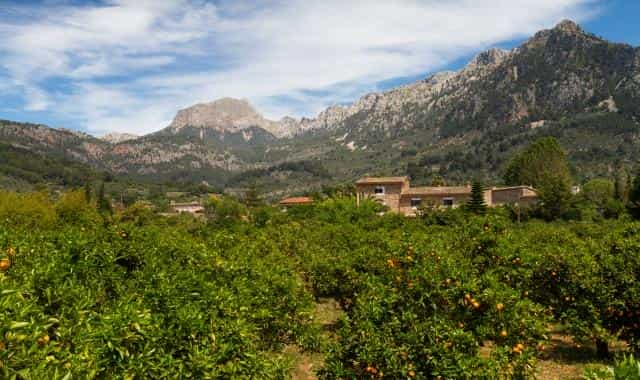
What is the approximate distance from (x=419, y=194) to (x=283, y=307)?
67.5 metres

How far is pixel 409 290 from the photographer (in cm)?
866

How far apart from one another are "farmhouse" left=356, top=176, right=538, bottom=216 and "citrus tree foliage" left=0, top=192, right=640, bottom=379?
5865 cm

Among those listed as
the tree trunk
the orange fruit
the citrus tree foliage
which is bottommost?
the tree trunk

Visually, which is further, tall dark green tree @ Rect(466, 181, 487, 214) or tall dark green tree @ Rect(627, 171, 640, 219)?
tall dark green tree @ Rect(466, 181, 487, 214)

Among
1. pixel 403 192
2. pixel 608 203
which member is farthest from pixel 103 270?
pixel 403 192

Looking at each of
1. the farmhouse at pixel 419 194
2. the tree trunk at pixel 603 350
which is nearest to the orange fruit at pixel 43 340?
the tree trunk at pixel 603 350

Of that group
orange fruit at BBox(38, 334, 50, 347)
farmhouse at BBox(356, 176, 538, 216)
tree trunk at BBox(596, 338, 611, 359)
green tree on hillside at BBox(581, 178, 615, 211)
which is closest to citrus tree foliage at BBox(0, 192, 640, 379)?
orange fruit at BBox(38, 334, 50, 347)

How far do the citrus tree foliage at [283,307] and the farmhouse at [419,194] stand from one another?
192ft

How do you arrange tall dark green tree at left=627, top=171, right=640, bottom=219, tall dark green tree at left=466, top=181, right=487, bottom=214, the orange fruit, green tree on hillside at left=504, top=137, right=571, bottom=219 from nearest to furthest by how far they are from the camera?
1. the orange fruit
2. tall dark green tree at left=627, top=171, right=640, bottom=219
3. tall dark green tree at left=466, top=181, right=487, bottom=214
4. green tree on hillside at left=504, top=137, right=571, bottom=219

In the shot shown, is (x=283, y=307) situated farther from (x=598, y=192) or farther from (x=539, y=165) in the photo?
(x=539, y=165)

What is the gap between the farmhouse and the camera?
70.9 meters

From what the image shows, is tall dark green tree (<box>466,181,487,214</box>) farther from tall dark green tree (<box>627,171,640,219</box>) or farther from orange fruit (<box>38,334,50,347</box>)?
orange fruit (<box>38,334,50,347</box>)

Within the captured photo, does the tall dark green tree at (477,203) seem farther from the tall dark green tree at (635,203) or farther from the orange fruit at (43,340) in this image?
the orange fruit at (43,340)

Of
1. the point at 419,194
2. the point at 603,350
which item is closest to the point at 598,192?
the point at 419,194
